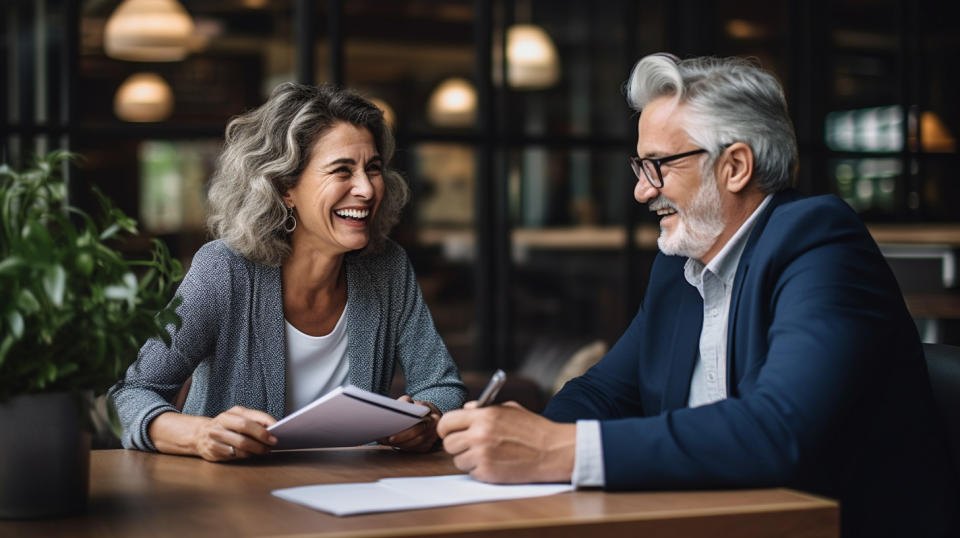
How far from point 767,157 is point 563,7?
6.21 m

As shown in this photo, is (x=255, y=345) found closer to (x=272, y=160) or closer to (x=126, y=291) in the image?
(x=272, y=160)

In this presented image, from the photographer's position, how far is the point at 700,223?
6.43ft

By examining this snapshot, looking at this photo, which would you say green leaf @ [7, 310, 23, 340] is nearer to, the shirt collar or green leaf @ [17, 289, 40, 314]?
green leaf @ [17, 289, 40, 314]

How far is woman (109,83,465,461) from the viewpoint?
2.30m

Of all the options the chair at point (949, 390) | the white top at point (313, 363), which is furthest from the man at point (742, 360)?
the white top at point (313, 363)

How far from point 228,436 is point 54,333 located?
51cm

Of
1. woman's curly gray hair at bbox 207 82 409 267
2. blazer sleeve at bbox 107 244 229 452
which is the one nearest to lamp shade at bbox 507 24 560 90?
woman's curly gray hair at bbox 207 82 409 267

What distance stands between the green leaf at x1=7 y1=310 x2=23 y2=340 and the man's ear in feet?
3.87

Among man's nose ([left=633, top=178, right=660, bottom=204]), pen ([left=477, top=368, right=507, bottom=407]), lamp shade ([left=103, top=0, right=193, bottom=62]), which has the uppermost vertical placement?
lamp shade ([left=103, top=0, right=193, bottom=62])

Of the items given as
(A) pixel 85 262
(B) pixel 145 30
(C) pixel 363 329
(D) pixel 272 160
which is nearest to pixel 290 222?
(D) pixel 272 160

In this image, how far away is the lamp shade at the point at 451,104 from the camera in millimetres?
7277

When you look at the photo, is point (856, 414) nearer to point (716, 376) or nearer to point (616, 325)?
point (716, 376)

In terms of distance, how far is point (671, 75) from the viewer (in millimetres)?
1944

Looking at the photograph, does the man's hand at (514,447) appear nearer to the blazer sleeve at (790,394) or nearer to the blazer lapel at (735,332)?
→ the blazer sleeve at (790,394)
